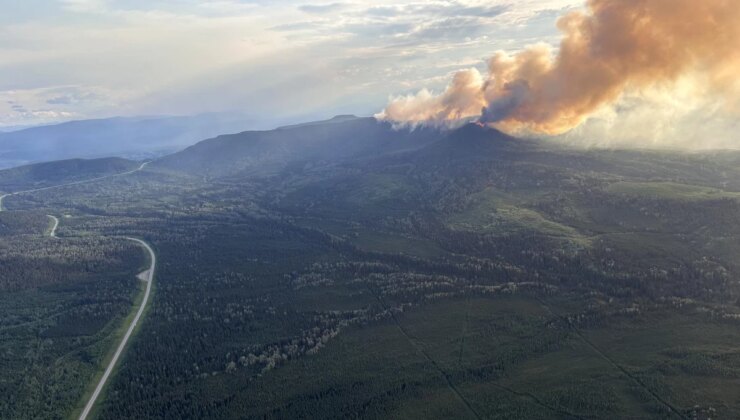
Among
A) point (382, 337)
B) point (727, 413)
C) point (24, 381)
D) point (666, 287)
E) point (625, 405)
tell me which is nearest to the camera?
point (727, 413)

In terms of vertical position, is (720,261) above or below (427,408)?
above

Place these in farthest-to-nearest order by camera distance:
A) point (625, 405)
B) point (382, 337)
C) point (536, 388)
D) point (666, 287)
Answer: point (666, 287), point (382, 337), point (536, 388), point (625, 405)

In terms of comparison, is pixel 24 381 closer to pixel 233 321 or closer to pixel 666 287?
pixel 233 321

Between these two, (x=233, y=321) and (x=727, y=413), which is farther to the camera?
(x=233, y=321)

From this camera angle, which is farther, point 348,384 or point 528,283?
point 528,283

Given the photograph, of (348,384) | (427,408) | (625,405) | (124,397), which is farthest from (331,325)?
(625,405)

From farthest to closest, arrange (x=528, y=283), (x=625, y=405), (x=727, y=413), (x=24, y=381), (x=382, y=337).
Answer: (x=528, y=283) → (x=382, y=337) → (x=24, y=381) → (x=625, y=405) → (x=727, y=413)

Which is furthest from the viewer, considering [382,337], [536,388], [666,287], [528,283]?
[528,283]

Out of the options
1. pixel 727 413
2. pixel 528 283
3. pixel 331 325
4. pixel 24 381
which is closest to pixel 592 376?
pixel 727 413

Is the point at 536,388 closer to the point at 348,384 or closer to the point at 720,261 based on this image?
the point at 348,384
